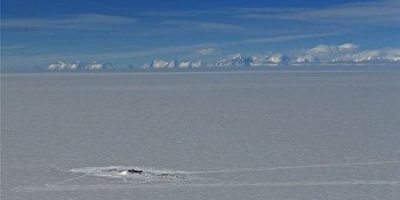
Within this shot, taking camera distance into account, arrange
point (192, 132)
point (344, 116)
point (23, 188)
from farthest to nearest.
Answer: point (344, 116)
point (192, 132)
point (23, 188)

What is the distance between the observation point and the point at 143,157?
10.2 meters

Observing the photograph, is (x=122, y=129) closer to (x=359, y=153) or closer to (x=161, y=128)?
(x=161, y=128)

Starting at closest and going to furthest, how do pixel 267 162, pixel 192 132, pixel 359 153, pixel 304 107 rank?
1. pixel 267 162
2. pixel 359 153
3. pixel 192 132
4. pixel 304 107

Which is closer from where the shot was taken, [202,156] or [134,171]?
[134,171]

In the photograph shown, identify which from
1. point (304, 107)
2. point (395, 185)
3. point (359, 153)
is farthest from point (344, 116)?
point (395, 185)

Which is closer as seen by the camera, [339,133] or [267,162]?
[267,162]

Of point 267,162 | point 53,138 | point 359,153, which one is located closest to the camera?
point 267,162

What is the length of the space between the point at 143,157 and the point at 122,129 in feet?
13.4

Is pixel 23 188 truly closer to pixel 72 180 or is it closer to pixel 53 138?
pixel 72 180

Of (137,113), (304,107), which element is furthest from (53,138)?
(304,107)

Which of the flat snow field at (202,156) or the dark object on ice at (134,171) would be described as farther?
the dark object on ice at (134,171)

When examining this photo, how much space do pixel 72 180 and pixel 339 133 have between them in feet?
22.9

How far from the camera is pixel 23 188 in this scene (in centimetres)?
780

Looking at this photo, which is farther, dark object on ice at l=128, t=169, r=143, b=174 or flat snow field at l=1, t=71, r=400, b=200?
dark object on ice at l=128, t=169, r=143, b=174
